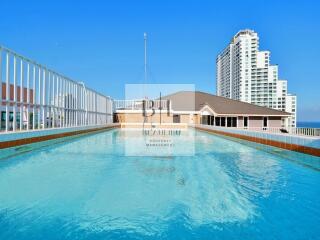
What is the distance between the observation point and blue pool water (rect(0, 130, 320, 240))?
217cm

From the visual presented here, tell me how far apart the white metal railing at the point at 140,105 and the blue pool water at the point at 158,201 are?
17.7 metres

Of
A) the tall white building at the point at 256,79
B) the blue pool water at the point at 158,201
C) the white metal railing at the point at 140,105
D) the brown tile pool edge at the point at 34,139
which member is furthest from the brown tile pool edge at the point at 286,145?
the tall white building at the point at 256,79

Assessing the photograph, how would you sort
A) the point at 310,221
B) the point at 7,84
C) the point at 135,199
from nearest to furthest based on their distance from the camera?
the point at 310,221 < the point at 135,199 < the point at 7,84

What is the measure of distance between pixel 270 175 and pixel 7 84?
621 centimetres

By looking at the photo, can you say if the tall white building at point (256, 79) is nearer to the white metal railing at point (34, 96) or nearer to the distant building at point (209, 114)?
the distant building at point (209, 114)

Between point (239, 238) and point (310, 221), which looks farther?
point (310, 221)

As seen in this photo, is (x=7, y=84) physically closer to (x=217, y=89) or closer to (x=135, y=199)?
(x=135, y=199)

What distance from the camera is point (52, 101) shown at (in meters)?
9.35

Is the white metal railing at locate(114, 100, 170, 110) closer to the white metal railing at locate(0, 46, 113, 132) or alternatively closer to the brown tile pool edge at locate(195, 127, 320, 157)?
the white metal railing at locate(0, 46, 113, 132)

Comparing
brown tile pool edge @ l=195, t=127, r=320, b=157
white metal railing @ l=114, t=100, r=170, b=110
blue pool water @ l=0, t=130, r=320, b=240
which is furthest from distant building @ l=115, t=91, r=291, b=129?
blue pool water @ l=0, t=130, r=320, b=240

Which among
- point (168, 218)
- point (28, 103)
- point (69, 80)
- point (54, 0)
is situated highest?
point (54, 0)

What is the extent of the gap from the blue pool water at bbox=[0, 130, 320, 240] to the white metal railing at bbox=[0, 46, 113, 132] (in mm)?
2197

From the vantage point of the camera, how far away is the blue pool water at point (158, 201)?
2172mm

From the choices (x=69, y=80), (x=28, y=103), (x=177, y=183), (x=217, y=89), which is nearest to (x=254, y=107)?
(x=69, y=80)
